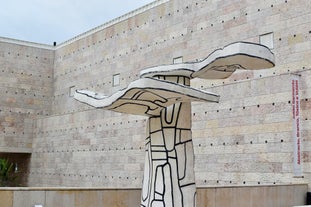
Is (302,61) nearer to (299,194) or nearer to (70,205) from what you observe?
(299,194)

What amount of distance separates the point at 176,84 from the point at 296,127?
5.82 metres

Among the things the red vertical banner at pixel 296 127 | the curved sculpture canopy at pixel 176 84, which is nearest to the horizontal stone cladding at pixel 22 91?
the red vertical banner at pixel 296 127

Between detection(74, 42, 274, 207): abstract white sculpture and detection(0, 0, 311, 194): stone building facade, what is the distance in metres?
2.88

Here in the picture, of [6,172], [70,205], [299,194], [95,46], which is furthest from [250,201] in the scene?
[6,172]

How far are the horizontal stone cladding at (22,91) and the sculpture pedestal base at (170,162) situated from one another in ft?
54.7

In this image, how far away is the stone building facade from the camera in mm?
11438

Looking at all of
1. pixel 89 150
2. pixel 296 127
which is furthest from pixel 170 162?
pixel 89 150

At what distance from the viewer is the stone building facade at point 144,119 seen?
37.5ft

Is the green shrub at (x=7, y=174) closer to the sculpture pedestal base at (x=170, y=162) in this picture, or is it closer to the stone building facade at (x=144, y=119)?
the stone building facade at (x=144, y=119)

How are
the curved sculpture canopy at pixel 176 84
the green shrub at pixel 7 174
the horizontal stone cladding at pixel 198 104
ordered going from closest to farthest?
1. the curved sculpture canopy at pixel 176 84
2. the horizontal stone cladding at pixel 198 104
3. the green shrub at pixel 7 174

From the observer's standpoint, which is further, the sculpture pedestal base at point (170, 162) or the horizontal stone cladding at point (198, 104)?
the horizontal stone cladding at point (198, 104)

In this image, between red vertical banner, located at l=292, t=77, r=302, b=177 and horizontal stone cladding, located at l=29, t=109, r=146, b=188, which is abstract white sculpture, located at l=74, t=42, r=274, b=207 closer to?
red vertical banner, located at l=292, t=77, r=302, b=177

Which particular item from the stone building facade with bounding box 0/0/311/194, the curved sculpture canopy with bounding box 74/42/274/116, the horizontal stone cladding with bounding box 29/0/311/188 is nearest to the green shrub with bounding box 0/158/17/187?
the stone building facade with bounding box 0/0/311/194

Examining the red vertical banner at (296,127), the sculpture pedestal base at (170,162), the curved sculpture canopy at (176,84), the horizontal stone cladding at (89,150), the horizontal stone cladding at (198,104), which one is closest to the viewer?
the curved sculpture canopy at (176,84)
